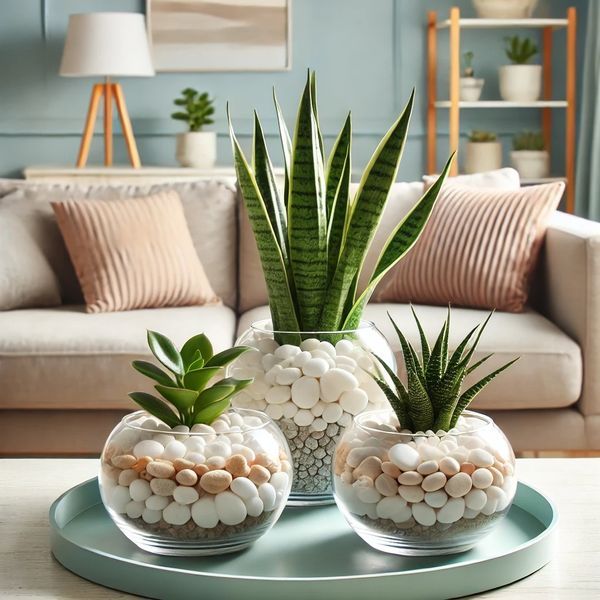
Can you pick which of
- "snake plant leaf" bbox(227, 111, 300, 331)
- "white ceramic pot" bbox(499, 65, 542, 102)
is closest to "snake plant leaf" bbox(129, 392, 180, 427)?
"snake plant leaf" bbox(227, 111, 300, 331)

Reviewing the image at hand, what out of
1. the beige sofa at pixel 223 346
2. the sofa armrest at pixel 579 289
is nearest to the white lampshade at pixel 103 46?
the beige sofa at pixel 223 346

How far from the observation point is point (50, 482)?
53.9 inches

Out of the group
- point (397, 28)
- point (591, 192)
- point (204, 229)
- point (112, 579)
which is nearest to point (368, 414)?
point (112, 579)

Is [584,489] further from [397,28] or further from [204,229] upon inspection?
[397,28]

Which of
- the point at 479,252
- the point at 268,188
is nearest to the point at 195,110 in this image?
the point at 479,252

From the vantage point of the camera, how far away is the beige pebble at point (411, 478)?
0.99 meters

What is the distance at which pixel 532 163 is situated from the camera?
4.76 metres

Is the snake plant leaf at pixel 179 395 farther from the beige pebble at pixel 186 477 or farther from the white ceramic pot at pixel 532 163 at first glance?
the white ceramic pot at pixel 532 163

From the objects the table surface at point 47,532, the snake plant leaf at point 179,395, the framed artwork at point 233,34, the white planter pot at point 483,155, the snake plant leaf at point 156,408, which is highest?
the framed artwork at point 233,34

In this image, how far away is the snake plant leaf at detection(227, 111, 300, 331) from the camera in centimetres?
126

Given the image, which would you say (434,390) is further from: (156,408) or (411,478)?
(156,408)

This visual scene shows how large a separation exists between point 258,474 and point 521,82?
13.2 ft

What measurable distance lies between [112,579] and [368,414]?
0.31 m

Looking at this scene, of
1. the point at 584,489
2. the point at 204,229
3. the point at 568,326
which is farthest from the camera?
the point at 204,229
